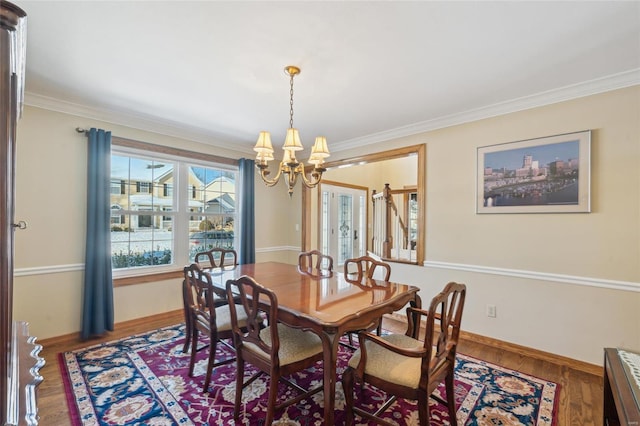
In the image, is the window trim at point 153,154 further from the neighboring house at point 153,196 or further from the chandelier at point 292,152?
the chandelier at point 292,152

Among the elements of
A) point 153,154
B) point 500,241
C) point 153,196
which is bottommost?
point 500,241

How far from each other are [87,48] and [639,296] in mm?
4612

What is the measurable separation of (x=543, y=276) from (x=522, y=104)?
5.52 ft

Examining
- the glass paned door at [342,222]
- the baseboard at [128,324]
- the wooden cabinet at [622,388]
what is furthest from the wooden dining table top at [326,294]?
the glass paned door at [342,222]

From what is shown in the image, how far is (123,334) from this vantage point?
3207mm

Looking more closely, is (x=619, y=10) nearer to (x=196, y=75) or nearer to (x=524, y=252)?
(x=524, y=252)

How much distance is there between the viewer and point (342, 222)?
6.13 meters

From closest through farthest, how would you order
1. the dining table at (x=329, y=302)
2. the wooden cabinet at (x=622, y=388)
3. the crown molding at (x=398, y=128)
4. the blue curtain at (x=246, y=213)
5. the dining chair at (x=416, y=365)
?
1. the wooden cabinet at (x=622, y=388)
2. the dining chair at (x=416, y=365)
3. the dining table at (x=329, y=302)
4. the crown molding at (x=398, y=128)
5. the blue curtain at (x=246, y=213)

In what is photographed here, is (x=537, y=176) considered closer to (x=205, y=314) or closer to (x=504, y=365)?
(x=504, y=365)

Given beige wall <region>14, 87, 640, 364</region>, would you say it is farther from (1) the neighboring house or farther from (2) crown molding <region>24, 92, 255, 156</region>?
(1) the neighboring house

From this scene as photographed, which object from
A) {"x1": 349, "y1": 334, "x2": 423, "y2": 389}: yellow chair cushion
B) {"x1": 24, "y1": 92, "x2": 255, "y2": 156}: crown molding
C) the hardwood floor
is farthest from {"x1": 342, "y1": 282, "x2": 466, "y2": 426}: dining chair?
{"x1": 24, "y1": 92, "x2": 255, "y2": 156}: crown molding

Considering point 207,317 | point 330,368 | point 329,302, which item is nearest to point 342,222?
point 207,317

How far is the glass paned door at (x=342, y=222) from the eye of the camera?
5672 millimetres

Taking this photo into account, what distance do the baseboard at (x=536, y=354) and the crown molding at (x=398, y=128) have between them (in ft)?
7.70
